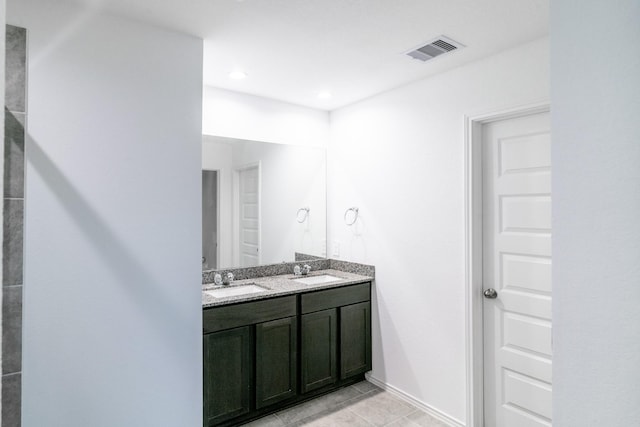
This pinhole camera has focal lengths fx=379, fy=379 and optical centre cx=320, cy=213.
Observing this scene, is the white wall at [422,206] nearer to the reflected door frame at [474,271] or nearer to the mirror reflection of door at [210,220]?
the reflected door frame at [474,271]

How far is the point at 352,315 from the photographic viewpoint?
316cm

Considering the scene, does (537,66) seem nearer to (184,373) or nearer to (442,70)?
(442,70)

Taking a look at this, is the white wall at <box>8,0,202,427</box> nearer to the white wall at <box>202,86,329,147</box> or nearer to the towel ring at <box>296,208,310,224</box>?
the white wall at <box>202,86,329,147</box>

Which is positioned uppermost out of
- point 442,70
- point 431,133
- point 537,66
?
point 442,70

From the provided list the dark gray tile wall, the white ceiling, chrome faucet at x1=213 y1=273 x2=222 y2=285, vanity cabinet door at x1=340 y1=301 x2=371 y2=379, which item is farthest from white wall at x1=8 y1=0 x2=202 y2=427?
vanity cabinet door at x1=340 y1=301 x2=371 y2=379

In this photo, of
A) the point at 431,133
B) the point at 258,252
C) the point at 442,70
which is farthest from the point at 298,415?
the point at 442,70

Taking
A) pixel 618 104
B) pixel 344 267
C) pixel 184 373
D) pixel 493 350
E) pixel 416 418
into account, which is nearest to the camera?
pixel 618 104

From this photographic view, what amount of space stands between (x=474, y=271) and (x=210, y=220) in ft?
6.68

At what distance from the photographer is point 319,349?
9.68 ft

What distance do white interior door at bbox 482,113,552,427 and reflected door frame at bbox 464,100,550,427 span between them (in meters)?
0.04

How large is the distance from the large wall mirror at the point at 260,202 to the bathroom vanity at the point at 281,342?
0.31 metres

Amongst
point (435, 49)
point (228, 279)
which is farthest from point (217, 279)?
point (435, 49)

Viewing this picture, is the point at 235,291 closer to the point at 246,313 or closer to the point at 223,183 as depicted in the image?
the point at 246,313

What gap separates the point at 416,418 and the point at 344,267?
1.36 m
